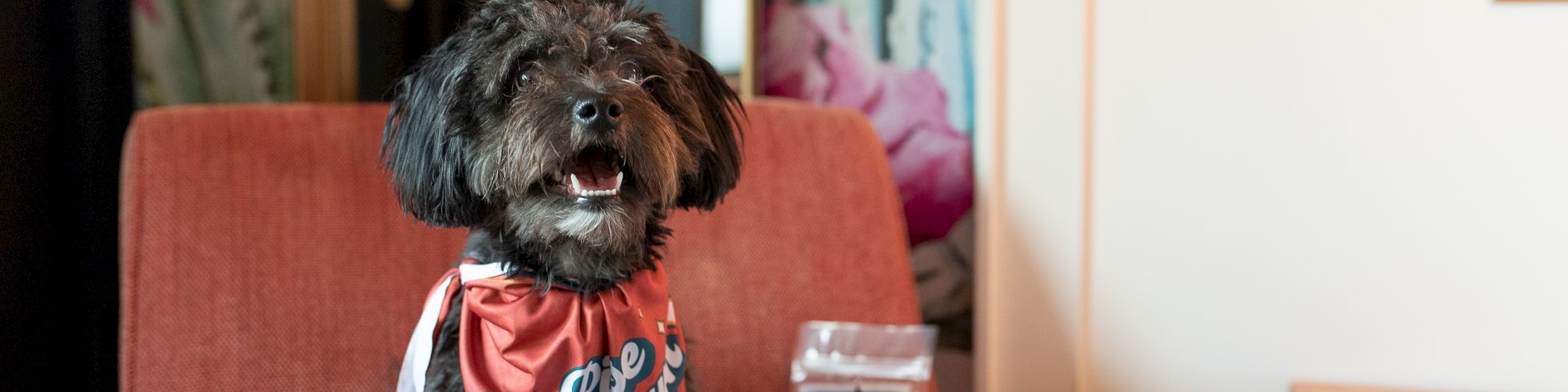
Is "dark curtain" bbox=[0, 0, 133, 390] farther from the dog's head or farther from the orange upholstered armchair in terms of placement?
the dog's head

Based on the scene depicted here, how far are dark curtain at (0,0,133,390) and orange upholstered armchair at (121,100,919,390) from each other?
7.8 inches

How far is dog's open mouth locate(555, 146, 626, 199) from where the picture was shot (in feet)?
3.80

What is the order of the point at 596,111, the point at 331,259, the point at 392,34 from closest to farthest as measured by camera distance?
the point at 596,111 < the point at 331,259 < the point at 392,34

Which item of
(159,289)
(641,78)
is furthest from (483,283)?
(159,289)

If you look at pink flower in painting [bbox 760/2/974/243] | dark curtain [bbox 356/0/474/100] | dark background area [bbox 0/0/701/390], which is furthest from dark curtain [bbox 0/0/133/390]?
pink flower in painting [bbox 760/2/974/243]

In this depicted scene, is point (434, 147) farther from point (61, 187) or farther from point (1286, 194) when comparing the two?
point (1286, 194)

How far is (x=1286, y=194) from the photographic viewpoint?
1769 millimetres

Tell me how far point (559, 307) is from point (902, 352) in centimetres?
63

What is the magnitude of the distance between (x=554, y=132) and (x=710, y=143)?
9.0 inches

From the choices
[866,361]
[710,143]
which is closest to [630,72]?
[710,143]

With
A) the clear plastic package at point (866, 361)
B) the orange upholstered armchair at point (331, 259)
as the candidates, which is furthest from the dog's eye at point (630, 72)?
the clear plastic package at point (866, 361)

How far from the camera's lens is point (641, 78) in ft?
4.04

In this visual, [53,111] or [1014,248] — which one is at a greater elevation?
[53,111]

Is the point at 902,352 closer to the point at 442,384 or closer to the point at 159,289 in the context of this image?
the point at 442,384
